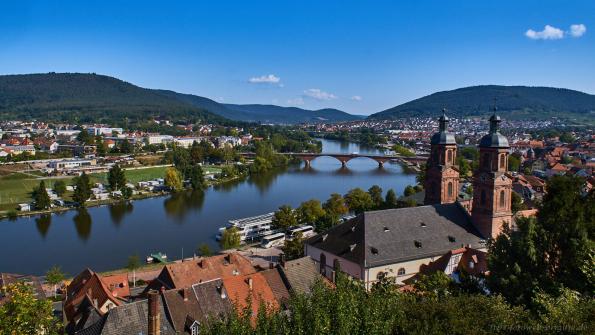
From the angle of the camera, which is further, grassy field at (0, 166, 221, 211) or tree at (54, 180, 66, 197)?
tree at (54, 180, 66, 197)

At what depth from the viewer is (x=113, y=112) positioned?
598ft

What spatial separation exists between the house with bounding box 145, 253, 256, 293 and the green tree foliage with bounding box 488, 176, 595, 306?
9.79m

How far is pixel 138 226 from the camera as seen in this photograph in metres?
35.9

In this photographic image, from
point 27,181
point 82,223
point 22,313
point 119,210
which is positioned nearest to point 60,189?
point 119,210

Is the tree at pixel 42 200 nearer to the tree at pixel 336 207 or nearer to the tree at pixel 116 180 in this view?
the tree at pixel 116 180

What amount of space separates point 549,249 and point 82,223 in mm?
33009

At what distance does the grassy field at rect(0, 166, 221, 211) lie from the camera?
4503 centimetres

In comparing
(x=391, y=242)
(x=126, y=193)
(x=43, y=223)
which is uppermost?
(x=391, y=242)

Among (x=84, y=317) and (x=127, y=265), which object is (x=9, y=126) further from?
(x=84, y=317)

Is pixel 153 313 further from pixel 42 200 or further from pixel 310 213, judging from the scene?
pixel 42 200

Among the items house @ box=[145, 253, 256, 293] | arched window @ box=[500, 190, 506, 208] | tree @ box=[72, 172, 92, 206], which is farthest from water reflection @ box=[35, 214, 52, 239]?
arched window @ box=[500, 190, 506, 208]

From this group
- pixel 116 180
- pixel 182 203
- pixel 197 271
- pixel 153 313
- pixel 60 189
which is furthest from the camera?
pixel 116 180

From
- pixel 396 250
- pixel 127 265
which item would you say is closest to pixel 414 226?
pixel 396 250

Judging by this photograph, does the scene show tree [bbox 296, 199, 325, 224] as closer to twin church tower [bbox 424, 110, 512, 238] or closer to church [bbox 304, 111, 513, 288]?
church [bbox 304, 111, 513, 288]
